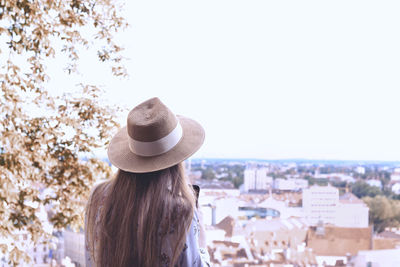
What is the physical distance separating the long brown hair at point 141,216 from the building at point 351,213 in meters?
1.94

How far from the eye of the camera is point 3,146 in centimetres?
221

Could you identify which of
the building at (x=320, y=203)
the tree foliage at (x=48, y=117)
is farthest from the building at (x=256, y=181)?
the tree foliage at (x=48, y=117)

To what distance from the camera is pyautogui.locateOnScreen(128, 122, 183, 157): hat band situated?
1.04 metres

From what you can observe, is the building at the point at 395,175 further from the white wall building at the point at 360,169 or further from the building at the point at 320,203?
the building at the point at 320,203

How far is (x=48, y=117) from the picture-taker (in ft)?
7.83

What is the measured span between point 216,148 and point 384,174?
3.47 ft

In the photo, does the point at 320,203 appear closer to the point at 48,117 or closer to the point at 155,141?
the point at 48,117

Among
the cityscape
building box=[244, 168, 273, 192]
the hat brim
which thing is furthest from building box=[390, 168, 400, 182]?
the hat brim

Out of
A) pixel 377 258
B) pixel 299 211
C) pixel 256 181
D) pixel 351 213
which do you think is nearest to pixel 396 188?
pixel 351 213

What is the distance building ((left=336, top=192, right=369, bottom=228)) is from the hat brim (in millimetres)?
1855

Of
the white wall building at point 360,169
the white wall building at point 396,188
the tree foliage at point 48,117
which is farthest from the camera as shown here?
the white wall building at point 360,169

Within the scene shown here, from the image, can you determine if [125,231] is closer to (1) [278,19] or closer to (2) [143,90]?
(2) [143,90]

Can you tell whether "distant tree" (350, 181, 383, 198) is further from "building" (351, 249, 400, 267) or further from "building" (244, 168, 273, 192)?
"building" (244, 168, 273, 192)

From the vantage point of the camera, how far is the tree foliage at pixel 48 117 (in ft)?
7.32
